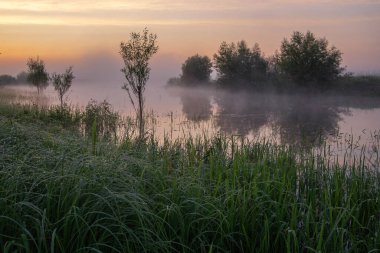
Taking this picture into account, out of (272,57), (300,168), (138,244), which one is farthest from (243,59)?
(138,244)

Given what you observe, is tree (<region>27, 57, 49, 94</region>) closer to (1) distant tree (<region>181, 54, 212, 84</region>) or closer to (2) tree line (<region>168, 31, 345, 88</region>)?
(2) tree line (<region>168, 31, 345, 88</region>)

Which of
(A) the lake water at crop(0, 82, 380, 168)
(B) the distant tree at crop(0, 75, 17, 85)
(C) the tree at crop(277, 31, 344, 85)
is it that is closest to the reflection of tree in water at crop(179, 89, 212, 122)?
(A) the lake water at crop(0, 82, 380, 168)

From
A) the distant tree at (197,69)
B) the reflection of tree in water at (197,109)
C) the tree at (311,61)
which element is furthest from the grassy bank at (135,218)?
the distant tree at (197,69)

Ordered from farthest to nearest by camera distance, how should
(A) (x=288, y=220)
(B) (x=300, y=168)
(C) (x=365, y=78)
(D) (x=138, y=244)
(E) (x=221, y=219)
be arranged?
(C) (x=365, y=78) → (B) (x=300, y=168) → (A) (x=288, y=220) → (E) (x=221, y=219) → (D) (x=138, y=244)

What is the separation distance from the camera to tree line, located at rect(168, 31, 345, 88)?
47750mm

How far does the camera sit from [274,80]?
174 feet

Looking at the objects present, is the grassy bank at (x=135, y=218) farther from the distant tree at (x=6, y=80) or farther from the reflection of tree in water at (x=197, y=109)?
the distant tree at (x=6, y=80)

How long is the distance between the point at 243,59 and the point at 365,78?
15483 millimetres

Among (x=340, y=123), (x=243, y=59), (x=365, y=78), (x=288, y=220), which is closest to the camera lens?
(x=288, y=220)

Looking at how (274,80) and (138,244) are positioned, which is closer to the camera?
(138,244)

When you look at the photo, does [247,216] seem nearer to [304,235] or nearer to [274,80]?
[304,235]

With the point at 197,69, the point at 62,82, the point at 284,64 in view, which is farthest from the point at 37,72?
the point at 197,69

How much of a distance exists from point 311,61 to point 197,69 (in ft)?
88.3

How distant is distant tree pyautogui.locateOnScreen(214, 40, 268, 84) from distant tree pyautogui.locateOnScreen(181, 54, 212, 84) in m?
12.2
